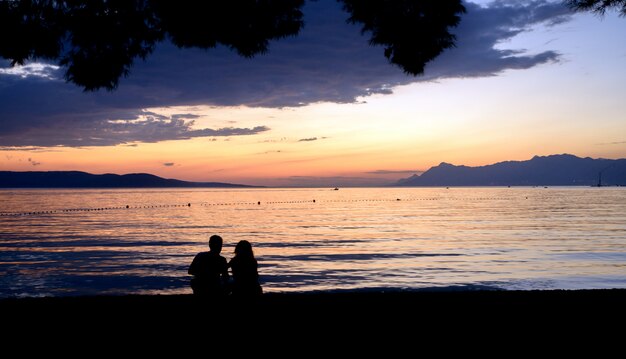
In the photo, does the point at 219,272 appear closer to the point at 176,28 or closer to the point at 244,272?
the point at 244,272

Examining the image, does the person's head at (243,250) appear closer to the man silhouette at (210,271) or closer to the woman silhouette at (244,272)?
the woman silhouette at (244,272)

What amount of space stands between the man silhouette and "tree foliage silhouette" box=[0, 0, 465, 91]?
3248 mm

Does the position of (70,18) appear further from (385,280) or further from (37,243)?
(37,243)

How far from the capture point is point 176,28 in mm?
8586

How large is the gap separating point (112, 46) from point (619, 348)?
8.72 metres

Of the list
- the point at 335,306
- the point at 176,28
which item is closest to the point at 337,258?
the point at 335,306

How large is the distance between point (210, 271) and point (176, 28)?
12.7 feet

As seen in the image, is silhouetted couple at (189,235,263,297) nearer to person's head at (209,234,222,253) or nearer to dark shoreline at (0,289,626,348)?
person's head at (209,234,222,253)

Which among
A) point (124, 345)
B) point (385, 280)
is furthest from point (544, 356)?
point (385, 280)

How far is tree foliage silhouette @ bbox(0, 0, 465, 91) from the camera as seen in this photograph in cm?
843

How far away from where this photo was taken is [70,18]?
872 cm

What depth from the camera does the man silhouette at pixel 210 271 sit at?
8820mm

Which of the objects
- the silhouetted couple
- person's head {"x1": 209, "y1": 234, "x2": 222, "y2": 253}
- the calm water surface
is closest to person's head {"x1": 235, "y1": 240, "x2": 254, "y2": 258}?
the silhouetted couple

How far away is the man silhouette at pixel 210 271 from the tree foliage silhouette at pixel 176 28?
10.7 feet
